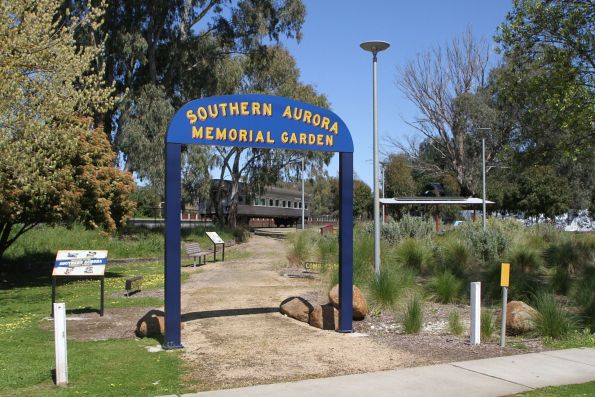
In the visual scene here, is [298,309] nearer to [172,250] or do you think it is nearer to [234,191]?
[172,250]

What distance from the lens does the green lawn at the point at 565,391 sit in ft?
20.0

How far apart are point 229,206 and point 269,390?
3956 centimetres

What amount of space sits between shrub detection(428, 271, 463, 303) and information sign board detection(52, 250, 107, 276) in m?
6.56

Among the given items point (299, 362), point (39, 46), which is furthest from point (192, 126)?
point (39, 46)

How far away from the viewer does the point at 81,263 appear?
11258 mm

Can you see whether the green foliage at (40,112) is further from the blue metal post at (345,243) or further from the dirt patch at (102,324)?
the blue metal post at (345,243)

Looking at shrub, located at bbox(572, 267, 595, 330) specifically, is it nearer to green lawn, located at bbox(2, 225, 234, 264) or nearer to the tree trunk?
green lawn, located at bbox(2, 225, 234, 264)

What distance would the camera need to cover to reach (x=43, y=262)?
2058 centimetres

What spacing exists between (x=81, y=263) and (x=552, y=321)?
324 inches

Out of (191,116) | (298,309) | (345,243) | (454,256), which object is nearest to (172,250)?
(191,116)

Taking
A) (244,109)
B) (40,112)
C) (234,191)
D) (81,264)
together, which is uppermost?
(40,112)

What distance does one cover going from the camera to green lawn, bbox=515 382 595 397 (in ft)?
20.0

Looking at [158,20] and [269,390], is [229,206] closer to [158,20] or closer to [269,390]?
[158,20]

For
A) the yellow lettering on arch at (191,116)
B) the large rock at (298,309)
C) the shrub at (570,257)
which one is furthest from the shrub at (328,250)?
the yellow lettering on arch at (191,116)
